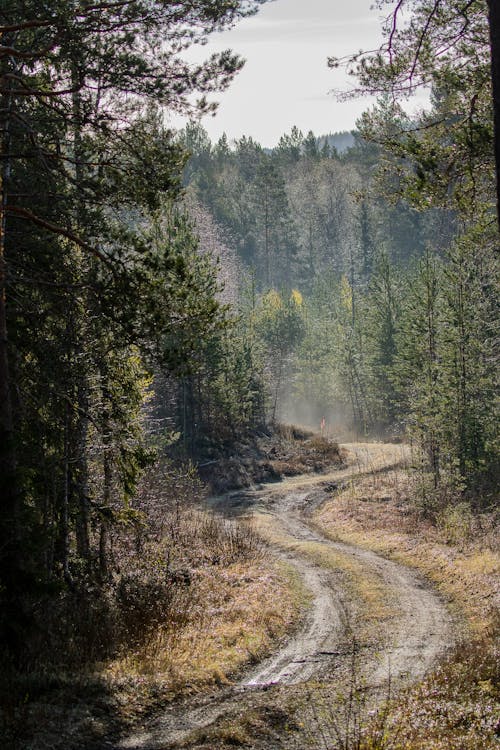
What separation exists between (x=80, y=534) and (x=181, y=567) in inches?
102

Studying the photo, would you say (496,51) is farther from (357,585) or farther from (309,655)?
(357,585)

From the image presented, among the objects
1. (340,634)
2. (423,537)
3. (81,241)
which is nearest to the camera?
(81,241)

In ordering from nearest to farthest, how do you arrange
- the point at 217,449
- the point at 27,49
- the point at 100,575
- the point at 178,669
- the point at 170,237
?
the point at 178,669 → the point at 27,49 → the point at 100,575 → the point at 170,237 → the point at 217,449

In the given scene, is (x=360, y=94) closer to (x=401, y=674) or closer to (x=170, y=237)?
(x=401, y=674)

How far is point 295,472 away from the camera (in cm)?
3728

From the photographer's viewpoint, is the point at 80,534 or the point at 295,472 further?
the point at 295,472

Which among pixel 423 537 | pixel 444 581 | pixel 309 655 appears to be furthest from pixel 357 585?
pixel 423 537

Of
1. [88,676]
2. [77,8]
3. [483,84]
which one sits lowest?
[88,676]

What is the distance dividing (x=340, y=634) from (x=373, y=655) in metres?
1.40

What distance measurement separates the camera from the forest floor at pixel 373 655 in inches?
301

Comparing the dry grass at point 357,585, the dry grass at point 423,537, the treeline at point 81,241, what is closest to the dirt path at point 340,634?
the dry grass at point 357,585

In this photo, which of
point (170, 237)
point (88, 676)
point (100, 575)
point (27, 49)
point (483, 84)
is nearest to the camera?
point (88, 676)

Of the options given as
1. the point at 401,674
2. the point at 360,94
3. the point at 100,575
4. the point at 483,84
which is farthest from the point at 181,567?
the point at 483,84

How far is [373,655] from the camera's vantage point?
36.3 ft
